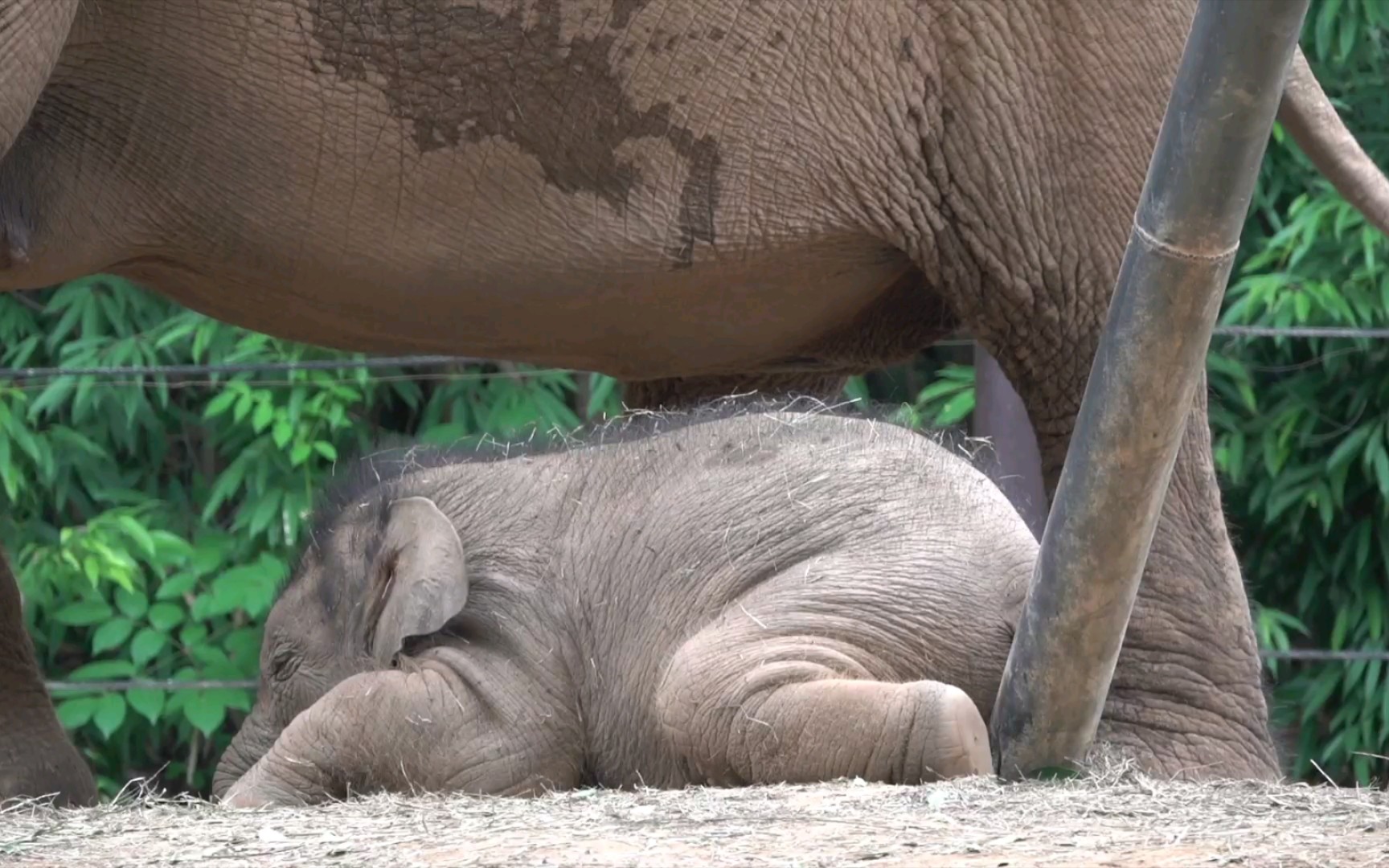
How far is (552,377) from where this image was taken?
6.30 m

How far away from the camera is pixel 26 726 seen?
3838mm

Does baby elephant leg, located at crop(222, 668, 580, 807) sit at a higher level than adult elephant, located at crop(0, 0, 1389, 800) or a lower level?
lower

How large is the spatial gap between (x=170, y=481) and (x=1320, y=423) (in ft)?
10.8

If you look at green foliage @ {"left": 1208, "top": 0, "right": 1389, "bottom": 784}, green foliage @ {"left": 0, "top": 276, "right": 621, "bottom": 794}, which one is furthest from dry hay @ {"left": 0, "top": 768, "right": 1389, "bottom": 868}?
green foliage @ {"left": 1208, "top": 0, "right": 1389, "bottom": 784}

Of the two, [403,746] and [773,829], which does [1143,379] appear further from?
[403,746]

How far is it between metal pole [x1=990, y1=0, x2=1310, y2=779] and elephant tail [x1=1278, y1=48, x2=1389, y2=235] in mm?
1165

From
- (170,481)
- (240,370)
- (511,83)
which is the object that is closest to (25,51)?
(511,83)

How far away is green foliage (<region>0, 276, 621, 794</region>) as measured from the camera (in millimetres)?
5781

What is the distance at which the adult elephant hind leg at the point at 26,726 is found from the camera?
379 centimetres

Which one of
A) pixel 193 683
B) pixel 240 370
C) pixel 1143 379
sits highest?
pixel 1143 379

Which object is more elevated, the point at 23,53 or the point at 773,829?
the point at 23,53

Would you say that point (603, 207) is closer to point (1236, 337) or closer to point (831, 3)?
point (831, 3)

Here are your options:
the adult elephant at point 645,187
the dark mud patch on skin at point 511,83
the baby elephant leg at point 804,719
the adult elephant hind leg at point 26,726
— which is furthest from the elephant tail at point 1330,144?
the adult elephant hind leg at point 26,726

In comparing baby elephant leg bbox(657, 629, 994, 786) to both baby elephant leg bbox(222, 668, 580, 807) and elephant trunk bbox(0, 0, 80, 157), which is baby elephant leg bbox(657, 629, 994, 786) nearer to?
baby elephant leg bbox(222, 668, 580, 807)
